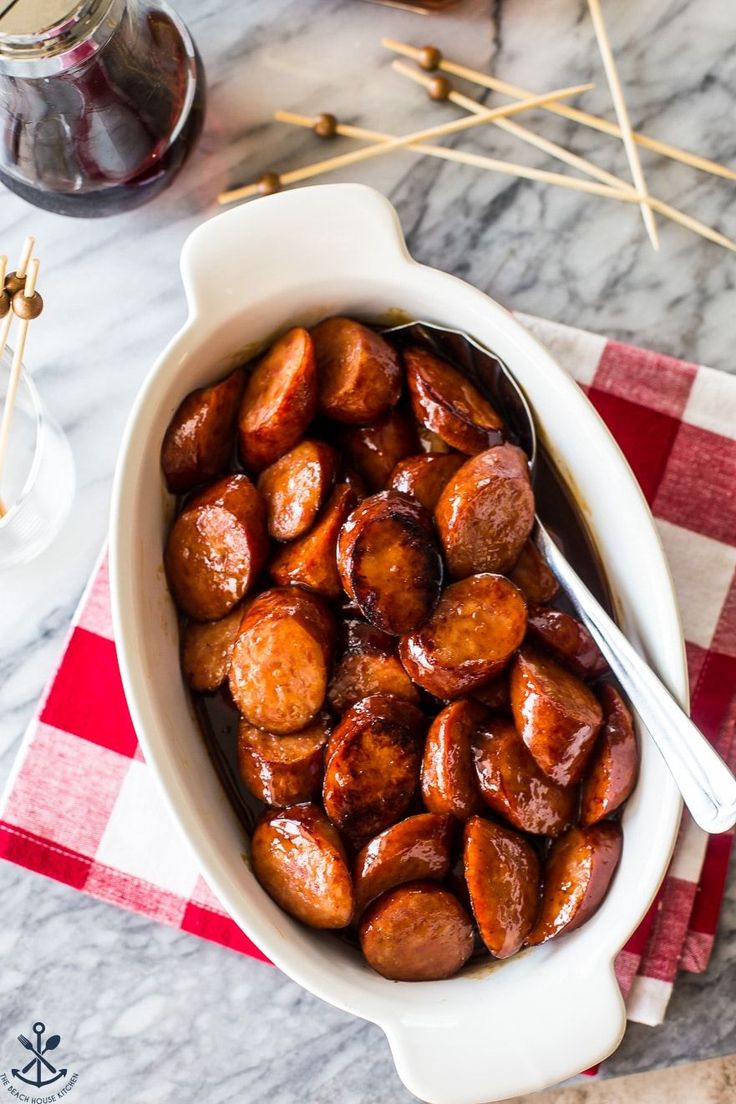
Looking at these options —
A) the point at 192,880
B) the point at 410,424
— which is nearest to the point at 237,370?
the point at 410,424

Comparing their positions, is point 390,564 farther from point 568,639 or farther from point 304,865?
point 304,865

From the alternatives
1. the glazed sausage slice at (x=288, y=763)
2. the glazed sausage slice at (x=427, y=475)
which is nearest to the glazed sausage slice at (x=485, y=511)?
the glazed sausage slice at (x=427, y=475)

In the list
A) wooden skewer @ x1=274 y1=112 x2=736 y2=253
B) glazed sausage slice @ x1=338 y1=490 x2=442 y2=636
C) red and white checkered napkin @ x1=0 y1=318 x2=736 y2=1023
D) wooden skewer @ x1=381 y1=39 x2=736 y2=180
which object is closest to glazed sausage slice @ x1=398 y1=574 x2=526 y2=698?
glazed sausage slice @ x1=338 y1=490 x2=442 y2=636

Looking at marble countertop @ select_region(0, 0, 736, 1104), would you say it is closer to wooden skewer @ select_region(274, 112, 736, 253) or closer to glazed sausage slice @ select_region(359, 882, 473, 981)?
wooden skewer @ select_region(274, 112, 736, 253)

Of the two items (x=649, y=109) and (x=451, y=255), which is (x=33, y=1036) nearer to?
(x=451, y=255)

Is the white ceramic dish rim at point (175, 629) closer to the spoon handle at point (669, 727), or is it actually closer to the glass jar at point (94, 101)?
the spoon handle at point (669, 727)
